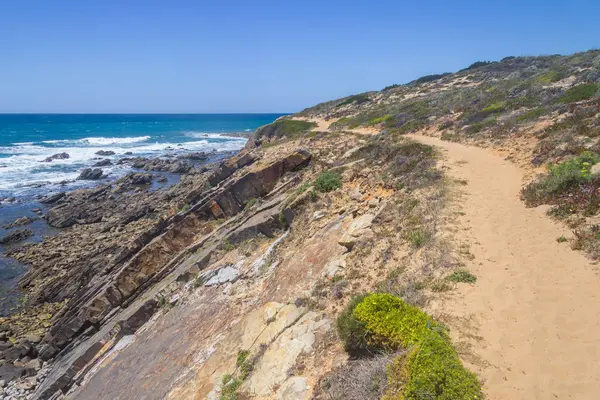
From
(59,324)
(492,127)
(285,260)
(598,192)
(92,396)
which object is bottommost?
(59,324)

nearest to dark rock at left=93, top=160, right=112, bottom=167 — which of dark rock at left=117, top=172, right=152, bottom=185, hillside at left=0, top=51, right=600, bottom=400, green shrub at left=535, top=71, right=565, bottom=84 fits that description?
dark rock at left=117, top=172, right=152, bottom=185

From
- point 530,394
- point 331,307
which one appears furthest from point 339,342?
point 530,394

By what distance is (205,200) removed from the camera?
21.9 meters

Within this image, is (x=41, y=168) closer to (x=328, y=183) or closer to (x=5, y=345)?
(x=5, y=345)

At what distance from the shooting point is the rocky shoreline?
17000 mm

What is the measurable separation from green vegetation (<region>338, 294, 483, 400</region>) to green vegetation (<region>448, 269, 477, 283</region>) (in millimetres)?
2140

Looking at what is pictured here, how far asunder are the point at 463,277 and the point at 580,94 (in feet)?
74.4

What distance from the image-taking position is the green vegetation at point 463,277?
8227 mm

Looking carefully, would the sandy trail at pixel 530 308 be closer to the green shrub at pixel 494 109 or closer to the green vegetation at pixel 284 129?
the green shrub at pixel 494 109

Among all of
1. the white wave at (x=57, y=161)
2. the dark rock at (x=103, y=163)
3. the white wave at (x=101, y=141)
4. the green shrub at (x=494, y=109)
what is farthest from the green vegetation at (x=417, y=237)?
the white wave at (x=101, y=141)

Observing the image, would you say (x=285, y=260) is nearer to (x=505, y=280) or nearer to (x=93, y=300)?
(x=505, y=280)

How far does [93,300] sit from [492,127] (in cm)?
2590

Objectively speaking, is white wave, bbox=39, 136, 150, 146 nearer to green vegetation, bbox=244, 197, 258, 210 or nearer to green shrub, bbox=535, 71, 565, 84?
green vegetation, bbox=244, 197, 258, 210

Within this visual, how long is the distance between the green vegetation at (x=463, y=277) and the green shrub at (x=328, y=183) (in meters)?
9.09
